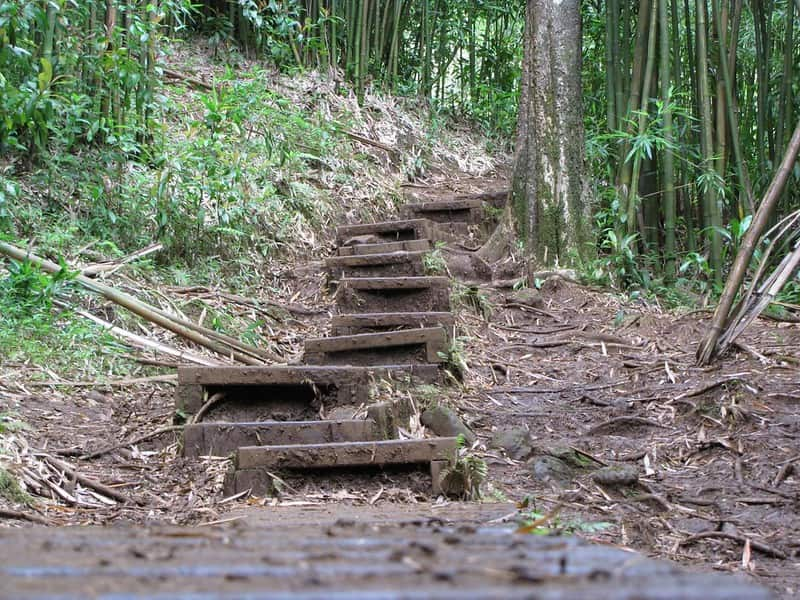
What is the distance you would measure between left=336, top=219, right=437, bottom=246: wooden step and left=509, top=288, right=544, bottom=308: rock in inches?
27.4

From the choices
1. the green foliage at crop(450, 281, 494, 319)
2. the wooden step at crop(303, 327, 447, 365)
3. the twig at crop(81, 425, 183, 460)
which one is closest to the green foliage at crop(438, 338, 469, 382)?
the wooden step at crop(303, 327, 447, 365)

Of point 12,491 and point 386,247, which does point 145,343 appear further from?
point 386,247

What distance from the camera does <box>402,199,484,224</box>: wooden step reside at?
5918 mm

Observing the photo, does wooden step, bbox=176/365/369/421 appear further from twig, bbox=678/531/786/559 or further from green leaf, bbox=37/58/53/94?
green leaf, bbox=37/58/53/94

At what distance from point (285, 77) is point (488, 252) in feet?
8.92

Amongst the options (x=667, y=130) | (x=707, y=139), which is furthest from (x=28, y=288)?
(x=707, y=139)

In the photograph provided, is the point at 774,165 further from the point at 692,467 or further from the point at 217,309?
the point at 217,309

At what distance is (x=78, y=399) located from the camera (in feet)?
10.7

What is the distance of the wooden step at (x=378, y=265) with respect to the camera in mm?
4746

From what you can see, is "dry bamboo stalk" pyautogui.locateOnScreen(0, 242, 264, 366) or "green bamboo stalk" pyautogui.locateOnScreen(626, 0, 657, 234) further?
"green bamboo stalk" pyautogui.locateOnScreen(626, 0, 657, 234)

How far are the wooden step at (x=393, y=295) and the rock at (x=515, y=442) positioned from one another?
1349 millimetres

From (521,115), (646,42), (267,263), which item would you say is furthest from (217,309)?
(646,42)

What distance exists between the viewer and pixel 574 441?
10.7 feet

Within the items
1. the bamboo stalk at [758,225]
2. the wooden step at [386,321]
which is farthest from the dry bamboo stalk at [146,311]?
the bamboo stalk at [758,225]
